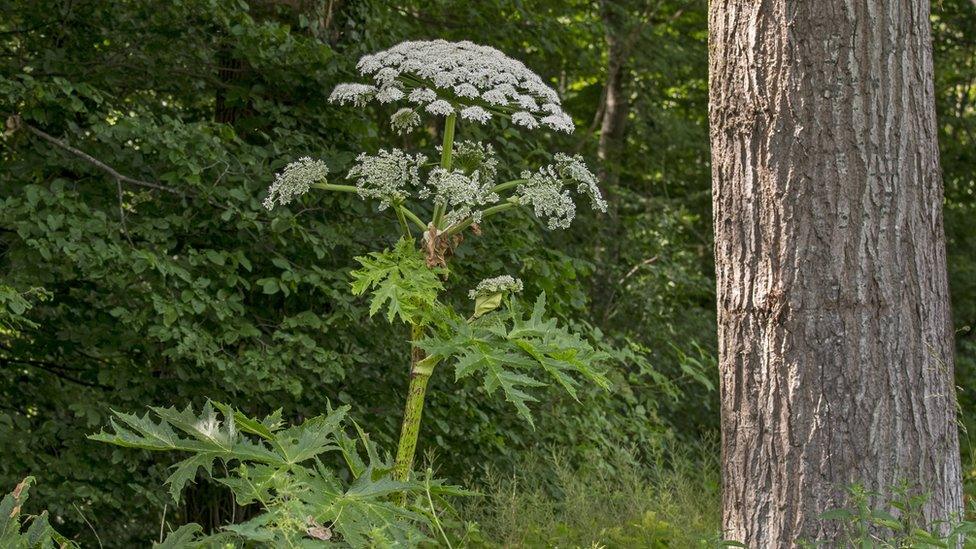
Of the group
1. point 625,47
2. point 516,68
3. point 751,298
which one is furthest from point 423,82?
point 625,47

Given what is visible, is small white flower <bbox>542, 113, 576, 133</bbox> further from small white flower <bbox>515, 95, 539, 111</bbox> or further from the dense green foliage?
the dense green foliage

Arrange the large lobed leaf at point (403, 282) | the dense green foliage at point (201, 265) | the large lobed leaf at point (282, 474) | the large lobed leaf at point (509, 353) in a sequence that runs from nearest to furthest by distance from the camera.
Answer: the large lobed leaf at point (282, 474) → the large lobed leaf at point (509, 353) → the large lobed leaf at point (403, 282) → the dense green foliage at point (201, 265)

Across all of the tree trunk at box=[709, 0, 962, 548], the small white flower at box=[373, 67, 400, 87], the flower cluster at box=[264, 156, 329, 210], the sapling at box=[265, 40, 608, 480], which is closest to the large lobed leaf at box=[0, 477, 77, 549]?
the sapling at box=[265, 40, 608, 480]

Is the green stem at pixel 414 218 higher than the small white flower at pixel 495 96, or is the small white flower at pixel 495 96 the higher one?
the small white flower at pixel 495 96

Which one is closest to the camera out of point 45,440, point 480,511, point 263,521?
point 263,521

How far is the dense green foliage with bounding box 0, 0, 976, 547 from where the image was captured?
225 inches

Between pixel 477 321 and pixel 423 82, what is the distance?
3.23ft

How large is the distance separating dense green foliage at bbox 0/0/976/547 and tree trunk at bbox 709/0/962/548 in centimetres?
107

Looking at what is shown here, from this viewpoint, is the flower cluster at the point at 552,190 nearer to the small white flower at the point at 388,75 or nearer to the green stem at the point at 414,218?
the green stem at the point at 414,218

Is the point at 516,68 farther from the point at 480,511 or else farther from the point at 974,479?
the point at 974,479

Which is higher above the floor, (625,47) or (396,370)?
(625,47)

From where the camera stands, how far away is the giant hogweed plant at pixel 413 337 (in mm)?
3123

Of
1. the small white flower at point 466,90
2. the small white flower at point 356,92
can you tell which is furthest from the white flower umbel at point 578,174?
the small white flower at point 356,92

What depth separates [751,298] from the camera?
152 inches
